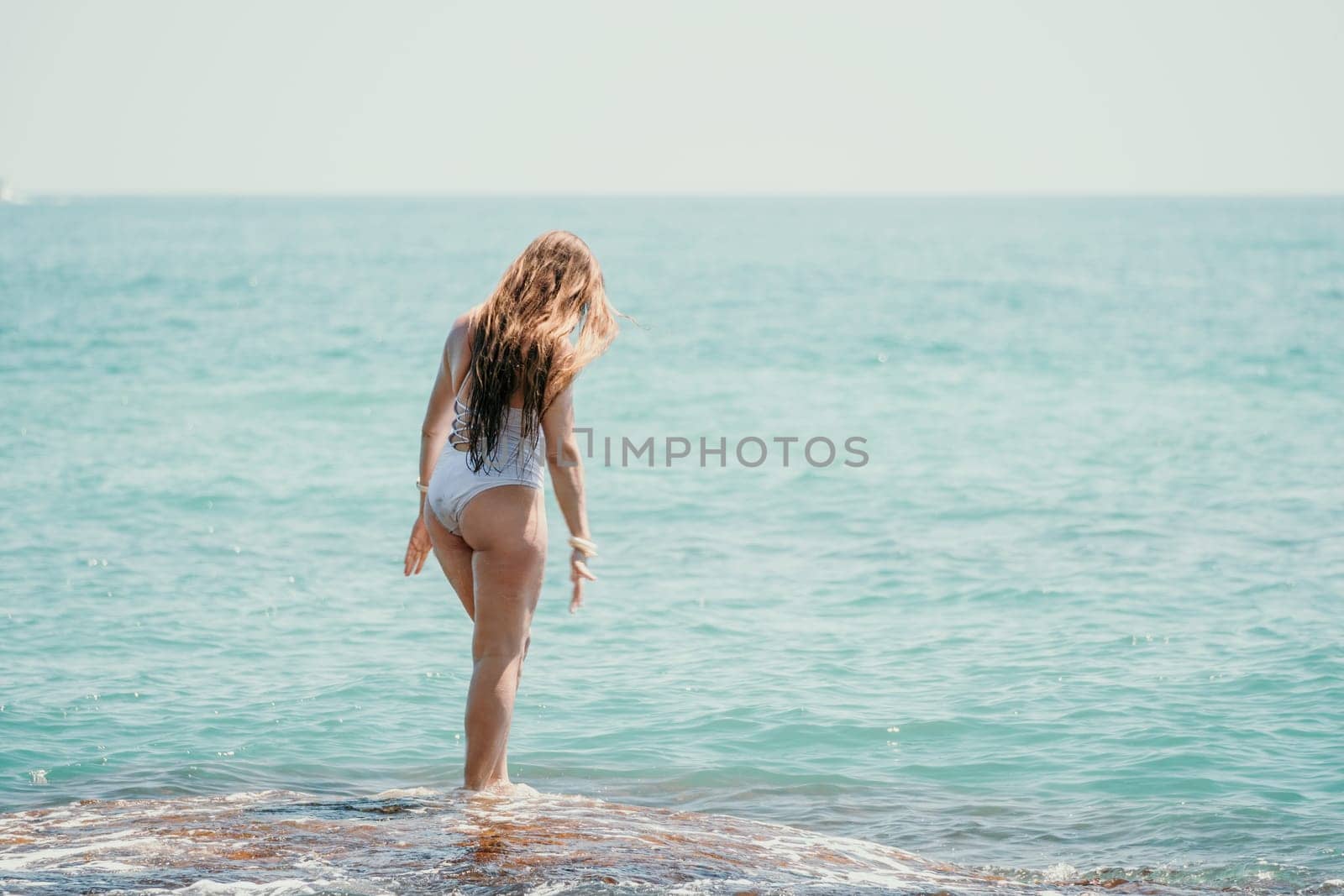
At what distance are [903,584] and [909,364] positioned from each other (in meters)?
15.2

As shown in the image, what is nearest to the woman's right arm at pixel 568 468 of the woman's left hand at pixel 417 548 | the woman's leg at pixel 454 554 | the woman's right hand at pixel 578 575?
the woman's right hand at pixel 578 575

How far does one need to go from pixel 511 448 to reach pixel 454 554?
1.60 ft

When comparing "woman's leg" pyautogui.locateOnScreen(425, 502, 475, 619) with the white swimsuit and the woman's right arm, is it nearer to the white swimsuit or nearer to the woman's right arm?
the white swimsuit

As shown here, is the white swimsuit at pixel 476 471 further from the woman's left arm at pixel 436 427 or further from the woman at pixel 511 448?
the woman's left arm at pixel 436 427

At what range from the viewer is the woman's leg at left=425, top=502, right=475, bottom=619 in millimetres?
4809

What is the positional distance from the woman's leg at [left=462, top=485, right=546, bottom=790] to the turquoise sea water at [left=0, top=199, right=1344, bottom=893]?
0.32m

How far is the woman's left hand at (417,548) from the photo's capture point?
506 centimetres

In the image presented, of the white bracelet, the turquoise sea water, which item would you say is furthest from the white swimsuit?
the turquoise sea water

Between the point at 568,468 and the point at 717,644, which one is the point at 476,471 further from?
the point at 717,644

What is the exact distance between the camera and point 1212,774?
245 inches

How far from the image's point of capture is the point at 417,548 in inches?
202

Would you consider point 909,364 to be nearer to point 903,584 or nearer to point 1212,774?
point 903,584

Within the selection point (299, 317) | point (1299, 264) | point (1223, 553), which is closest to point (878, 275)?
point (1299, 264)

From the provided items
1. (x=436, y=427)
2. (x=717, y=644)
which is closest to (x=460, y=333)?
(x=436, y=427)
